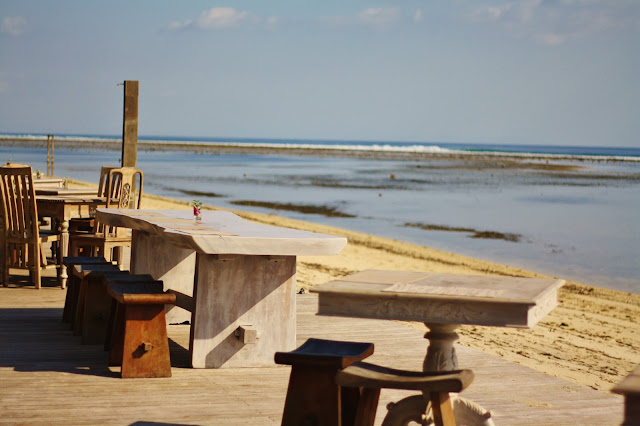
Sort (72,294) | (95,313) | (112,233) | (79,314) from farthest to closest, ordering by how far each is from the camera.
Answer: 1. (112,233)
2. (72,294)
3. (79,314)
4. (95,313)

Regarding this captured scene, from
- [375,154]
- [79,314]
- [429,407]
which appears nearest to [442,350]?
[429,407]

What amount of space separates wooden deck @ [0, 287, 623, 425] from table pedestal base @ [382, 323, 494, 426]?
767 mm

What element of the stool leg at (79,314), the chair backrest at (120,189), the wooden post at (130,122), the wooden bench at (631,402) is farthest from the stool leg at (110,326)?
the wooden post at (130,122)

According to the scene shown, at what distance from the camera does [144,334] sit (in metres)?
4.59

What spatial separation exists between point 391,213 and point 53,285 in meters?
13.5

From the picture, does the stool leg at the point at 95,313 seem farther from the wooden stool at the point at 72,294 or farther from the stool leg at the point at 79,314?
the wooden stool at the point at 72,294

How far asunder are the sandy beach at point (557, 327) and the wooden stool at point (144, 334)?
9.49ft

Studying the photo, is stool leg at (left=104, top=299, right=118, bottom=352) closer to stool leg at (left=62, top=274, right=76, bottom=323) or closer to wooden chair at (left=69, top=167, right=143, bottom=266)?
stool leg at (left=62, top=274, right=76, bottom=323)

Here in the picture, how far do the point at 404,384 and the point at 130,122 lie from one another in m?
7.86

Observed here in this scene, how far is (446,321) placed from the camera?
294 cm

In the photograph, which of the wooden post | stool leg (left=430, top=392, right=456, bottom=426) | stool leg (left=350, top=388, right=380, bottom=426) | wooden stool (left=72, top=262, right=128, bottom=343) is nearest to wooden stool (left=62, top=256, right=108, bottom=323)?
wooden stool (left=72, top=262, right=128, bottom=343)

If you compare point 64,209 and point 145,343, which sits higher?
point 64,209

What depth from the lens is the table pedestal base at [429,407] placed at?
3154 millimetres

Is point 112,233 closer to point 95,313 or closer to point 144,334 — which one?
point 95,313
